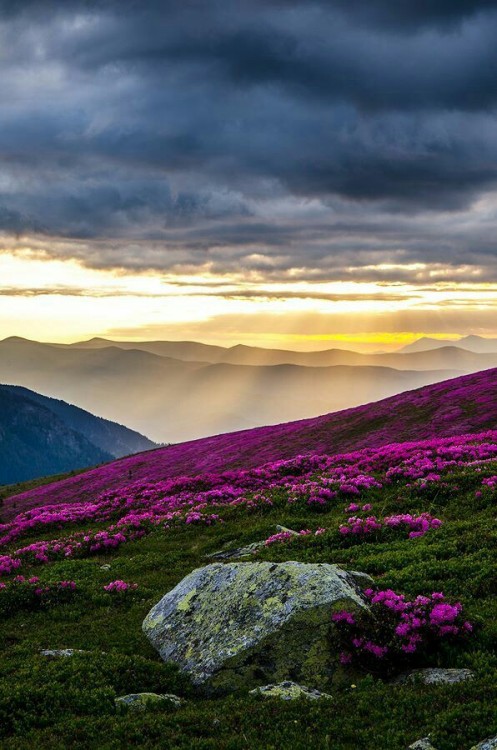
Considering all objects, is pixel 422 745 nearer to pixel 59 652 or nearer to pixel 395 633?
pixel 395 633

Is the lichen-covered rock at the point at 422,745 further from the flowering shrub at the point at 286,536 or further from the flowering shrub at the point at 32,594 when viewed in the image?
the flowering shrub at the point at 32,594

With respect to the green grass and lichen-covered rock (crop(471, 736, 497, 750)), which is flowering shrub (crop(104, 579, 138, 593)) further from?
lichen-covered rock (crop(471, 736, 497, 750))

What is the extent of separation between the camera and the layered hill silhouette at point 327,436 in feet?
170

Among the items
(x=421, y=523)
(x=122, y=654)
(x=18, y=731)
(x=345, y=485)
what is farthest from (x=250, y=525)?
(x=18, y=731)

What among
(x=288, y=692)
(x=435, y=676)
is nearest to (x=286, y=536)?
(x=288, y=692)

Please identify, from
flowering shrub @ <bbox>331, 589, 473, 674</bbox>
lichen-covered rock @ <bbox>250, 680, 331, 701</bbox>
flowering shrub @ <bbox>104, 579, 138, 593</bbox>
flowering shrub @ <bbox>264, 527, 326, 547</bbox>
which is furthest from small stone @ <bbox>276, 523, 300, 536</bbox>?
lichen-covered rock @ <bbox>250, 680, 331, 701</bbox>

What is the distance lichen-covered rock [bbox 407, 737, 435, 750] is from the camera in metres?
10.2

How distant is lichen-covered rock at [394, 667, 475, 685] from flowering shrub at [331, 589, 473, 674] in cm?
45

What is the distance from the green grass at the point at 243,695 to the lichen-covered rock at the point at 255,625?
620 mm

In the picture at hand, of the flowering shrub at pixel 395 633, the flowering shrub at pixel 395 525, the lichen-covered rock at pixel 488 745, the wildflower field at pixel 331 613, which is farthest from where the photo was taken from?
the flowering shrub at pixel 395 525

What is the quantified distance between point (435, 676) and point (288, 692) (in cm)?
348

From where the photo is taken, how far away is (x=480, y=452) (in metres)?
33.4

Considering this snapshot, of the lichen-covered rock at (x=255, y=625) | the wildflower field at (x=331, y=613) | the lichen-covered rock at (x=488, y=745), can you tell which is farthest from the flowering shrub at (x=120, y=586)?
the lichen-covered rock at (x=488, y=745)

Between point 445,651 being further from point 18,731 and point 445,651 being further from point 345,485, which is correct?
point 345,485
